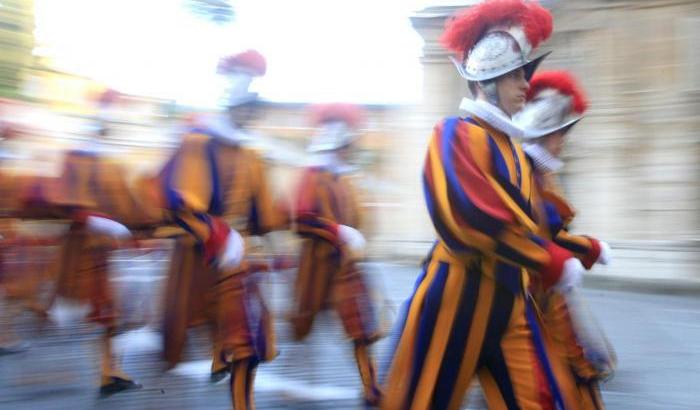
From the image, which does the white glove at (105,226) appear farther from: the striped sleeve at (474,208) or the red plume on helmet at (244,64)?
the striped sleeve at (474,208)

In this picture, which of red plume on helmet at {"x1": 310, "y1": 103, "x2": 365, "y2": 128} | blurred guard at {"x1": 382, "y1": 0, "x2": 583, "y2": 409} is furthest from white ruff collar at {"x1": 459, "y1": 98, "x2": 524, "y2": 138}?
red plume on helmet at {"x1": 310, "y1": 103, "x2": 365, "y2": 128}

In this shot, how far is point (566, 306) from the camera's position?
3855mm

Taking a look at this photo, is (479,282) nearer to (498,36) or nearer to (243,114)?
(498,36)

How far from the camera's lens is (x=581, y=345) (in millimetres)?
3758

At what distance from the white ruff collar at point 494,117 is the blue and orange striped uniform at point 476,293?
7 centimetres

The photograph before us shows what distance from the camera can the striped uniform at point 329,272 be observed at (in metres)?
5.17

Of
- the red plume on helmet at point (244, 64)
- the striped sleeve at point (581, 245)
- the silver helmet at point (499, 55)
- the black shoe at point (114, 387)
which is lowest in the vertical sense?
the black shoe at point (114, 387)

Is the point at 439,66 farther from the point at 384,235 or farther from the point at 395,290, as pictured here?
the point at 395,290

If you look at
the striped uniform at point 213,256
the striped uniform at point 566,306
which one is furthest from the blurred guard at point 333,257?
the striped uniform at point 566,306

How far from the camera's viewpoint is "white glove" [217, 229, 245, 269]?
3.89 meters

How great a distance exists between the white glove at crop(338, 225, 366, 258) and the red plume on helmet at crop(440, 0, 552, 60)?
215cm

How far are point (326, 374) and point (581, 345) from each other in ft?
8.54

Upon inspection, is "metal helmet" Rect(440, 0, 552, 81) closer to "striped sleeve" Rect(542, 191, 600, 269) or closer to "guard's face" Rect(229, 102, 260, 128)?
"striped sleeve" Rect(542, 191, 600, 269)

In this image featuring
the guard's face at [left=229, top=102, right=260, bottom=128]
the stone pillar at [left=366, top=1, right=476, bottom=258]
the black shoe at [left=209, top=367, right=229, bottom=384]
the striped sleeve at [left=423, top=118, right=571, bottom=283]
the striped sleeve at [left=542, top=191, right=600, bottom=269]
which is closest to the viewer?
the striped sleeve at [left=423, top=118, right=571, bottom=283]
